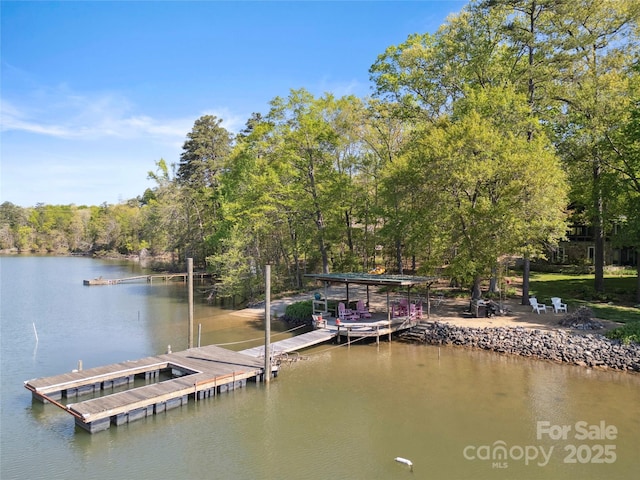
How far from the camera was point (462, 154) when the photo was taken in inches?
802

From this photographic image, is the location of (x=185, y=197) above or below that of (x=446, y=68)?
below

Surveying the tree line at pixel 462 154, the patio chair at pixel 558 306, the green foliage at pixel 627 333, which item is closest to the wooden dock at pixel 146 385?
the tree line at pixel 462 154

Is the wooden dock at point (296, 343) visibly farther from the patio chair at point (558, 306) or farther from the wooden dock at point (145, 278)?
the wooden dock at point (145, 278)

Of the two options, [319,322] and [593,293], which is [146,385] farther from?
[593,293]

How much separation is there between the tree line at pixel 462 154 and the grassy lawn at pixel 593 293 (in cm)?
158

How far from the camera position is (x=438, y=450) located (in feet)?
34.9

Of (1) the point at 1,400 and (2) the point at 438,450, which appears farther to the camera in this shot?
(1) the point at 1,400

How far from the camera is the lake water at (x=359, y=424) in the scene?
9914mm

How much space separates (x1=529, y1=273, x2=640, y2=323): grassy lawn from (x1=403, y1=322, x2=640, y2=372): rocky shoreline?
3363 millimetres

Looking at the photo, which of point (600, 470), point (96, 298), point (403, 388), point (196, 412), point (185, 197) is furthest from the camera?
point (185, 197)

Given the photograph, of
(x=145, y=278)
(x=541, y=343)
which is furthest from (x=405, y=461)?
(x=145, y=278)

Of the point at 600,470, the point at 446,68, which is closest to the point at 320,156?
the point at 446,68

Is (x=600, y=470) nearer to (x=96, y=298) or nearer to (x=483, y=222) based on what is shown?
(x=483, y=222)

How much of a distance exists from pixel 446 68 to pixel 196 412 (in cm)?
2137
